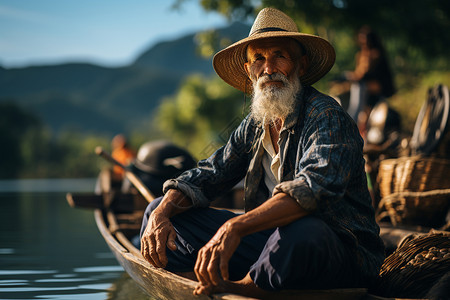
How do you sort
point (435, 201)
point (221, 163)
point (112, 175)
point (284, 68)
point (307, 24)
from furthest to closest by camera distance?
point (307, 24) → point (112, 175) → point (435, 201) → point (221, 163) → point (284, 68)

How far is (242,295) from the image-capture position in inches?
96.3

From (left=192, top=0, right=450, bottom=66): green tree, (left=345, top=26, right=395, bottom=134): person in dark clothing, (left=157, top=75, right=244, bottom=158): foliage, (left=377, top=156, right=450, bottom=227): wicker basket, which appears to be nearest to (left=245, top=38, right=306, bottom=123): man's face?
(left=377, top=156, right=450, bottom=227): wicker basket

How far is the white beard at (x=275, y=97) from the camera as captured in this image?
273cm

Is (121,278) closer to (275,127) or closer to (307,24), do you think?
(275,127)

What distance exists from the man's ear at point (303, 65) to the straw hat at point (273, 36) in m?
0.02

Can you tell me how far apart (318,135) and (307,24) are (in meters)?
9.06

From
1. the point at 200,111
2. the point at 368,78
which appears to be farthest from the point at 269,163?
the point at 200,111

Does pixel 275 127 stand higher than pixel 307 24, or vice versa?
pixel 307 24

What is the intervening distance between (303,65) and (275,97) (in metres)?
0.38

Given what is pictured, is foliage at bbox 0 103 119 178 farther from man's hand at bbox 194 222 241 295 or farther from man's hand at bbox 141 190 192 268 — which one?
man's hand at bbox 194 222 241 295

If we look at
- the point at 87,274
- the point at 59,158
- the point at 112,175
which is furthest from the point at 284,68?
the point at 59,158

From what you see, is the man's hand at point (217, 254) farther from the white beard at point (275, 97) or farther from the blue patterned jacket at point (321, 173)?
the white beard at point (275, 97)

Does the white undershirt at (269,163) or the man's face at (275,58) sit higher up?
the man's face at (275,58)

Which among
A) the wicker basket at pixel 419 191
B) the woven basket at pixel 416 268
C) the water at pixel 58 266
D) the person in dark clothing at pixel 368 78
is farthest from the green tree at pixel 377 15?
the woven basket at pixel 416 268
